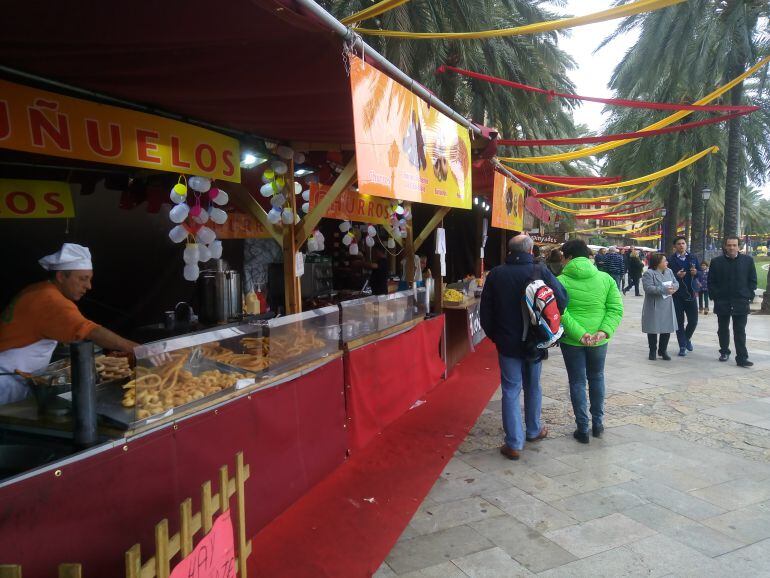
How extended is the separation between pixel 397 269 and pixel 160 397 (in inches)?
335

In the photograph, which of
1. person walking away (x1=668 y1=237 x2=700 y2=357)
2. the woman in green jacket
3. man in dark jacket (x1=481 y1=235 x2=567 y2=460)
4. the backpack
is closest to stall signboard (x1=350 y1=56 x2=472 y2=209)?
man in dark jacket (x1=481 y1=235 x2=567 y2=460)

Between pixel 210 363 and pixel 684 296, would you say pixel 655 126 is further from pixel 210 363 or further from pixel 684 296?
pixel 210 363

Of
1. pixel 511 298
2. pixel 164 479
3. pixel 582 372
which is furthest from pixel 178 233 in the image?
pixel 582 372

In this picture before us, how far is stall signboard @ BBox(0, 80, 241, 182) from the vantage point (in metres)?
2.68

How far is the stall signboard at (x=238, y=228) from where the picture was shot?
6621 mm

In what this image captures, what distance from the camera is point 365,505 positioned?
11.0 ft

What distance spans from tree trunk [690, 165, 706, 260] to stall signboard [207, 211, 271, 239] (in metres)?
15.0

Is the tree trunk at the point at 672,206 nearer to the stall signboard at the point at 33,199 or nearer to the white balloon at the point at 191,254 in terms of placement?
the white balloon at the point at 191,254

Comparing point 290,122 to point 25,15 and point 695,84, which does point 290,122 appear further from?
point 695,84

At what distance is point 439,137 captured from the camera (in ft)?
13.3

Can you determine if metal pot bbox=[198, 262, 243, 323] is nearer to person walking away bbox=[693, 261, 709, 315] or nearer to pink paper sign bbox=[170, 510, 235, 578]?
pink paper sign bbox=[170, 510, 235, 578]

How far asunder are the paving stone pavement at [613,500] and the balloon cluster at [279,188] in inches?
104

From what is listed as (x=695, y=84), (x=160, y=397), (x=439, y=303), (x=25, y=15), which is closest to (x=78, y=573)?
(x=160, y=397)

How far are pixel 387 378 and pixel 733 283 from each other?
5.69 meters
